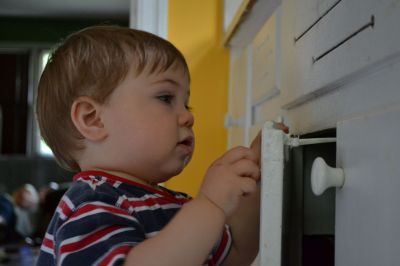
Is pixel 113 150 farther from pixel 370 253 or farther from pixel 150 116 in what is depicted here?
pixel 370 253

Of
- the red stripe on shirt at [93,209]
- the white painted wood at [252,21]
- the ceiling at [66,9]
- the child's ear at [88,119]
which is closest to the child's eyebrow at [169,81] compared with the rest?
the child's ear at [88,119]

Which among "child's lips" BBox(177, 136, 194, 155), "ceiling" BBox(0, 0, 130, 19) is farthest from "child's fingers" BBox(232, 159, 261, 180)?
"ceiling" BBox(0, 0, 130, 19)

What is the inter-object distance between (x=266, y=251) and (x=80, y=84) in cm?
40

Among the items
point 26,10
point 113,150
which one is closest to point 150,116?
point 113,150

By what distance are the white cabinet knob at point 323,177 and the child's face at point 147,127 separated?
287mm

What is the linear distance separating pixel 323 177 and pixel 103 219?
0.90 ft

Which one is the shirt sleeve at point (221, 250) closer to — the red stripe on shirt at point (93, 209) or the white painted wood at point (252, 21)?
the red stripe on shirt at point (93, 209)

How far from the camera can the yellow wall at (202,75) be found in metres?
1.70

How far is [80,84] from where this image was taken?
784 mm

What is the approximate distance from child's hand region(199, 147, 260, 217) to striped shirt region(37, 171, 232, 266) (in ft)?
0.34

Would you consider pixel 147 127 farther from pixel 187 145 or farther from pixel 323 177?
pixel 323 177

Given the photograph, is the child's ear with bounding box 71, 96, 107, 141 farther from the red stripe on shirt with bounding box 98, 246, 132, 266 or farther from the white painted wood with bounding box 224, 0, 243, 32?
the white painted wood with bounding box 224, 0, 243, 32

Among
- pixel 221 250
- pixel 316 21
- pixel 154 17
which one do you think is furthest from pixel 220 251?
pixel 154 17

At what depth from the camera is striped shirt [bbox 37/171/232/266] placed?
61 cm
